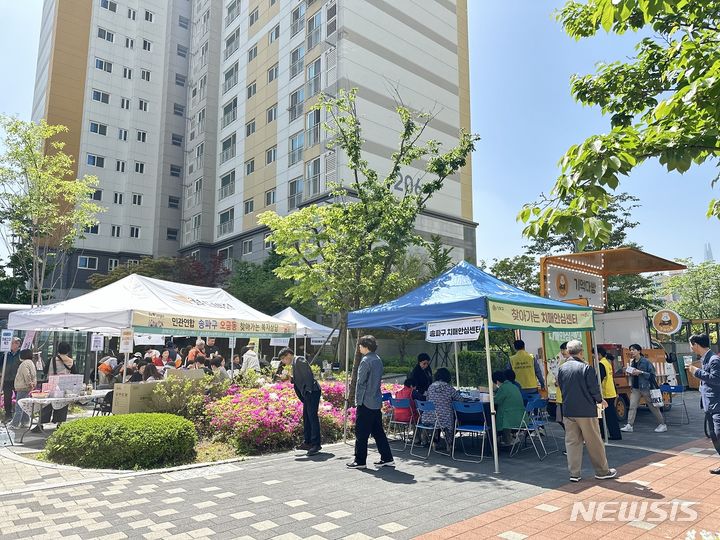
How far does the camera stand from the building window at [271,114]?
34.4m

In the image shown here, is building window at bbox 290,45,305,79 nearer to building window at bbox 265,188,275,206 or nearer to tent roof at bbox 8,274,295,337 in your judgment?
building window at bbox 265,188,275,206

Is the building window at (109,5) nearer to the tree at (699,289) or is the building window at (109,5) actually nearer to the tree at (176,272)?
the tree at (176,272)

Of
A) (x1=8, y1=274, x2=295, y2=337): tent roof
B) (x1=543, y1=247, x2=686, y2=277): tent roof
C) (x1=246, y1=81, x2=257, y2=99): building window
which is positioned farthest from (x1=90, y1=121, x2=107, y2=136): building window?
(x1=543, y1=247, x2=686, y2=277): tent roof

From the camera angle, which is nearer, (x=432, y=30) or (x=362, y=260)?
(x=362, y=260)

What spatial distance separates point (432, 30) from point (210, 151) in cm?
2013

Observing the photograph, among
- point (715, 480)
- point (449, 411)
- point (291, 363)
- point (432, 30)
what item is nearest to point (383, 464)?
point (449, 411)

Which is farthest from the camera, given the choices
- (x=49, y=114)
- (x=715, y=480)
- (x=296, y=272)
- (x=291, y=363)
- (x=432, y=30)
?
(x=49, y=114)

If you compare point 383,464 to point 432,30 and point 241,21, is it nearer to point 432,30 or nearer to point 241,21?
point 432,30

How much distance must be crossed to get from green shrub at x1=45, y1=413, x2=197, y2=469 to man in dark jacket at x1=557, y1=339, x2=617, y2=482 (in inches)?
223

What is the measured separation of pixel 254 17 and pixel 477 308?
38.4 m

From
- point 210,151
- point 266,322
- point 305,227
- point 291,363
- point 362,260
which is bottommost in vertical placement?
point 291,363

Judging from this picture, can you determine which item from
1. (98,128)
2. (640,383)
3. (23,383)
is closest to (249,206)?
(98,128)

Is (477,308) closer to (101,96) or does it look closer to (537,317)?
(537,317)

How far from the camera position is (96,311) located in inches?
379
